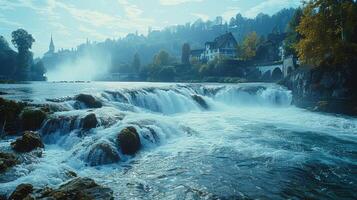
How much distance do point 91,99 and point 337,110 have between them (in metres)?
21.8

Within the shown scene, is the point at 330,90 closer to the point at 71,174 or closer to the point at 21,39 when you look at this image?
the point at 71,174

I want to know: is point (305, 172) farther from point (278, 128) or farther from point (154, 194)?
point (278, 128)

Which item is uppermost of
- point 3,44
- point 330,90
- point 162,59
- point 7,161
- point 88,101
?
point 3,44

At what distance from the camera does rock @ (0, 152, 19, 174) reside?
11633 mm

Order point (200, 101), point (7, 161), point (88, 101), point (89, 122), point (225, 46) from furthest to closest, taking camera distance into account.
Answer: point (225, 46)
point (200, 101)
point (88, 101)
point (89, 122)
point (7, 161)

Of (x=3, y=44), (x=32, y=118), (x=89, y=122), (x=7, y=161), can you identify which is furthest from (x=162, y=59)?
(x=7, y=161)

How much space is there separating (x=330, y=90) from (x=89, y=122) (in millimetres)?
24469

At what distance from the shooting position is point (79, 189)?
9414 millimetres

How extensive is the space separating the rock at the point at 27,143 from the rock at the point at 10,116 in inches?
140

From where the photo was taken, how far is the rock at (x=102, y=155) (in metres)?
13.7

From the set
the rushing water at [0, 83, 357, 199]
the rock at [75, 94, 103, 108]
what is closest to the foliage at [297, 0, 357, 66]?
the rushing water at [0, 83, 357, 199]

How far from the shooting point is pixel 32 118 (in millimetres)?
17953

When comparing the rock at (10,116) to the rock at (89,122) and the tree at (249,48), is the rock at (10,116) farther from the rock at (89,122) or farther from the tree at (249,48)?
the tree at (249,48)

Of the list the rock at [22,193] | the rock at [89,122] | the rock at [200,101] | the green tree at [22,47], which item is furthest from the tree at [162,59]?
the rock at [22,193]
